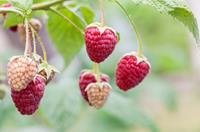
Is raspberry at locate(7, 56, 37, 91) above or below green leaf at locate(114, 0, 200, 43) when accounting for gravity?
below

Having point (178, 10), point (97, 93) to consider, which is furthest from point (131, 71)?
point (178, 10)

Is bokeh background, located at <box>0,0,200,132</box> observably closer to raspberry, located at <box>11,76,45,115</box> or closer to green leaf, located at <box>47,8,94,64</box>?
green leaf, located at <box>47,8,94,64</box>

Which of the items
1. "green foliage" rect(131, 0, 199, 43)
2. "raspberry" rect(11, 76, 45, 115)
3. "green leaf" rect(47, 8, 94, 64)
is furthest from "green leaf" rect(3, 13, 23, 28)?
"green foliage" rect(131, 0, 199, 43)

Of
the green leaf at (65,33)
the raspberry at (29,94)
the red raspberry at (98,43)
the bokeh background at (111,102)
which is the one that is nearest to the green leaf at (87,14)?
the green leaf at (65,33)

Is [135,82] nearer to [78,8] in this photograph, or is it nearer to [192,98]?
[78,8]

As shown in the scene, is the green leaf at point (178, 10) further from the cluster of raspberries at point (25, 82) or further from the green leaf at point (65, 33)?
the green leaf at point (65, 33)

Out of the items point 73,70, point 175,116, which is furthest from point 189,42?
point 73,70

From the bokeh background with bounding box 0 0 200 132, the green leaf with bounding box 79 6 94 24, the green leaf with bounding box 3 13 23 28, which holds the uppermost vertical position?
the green leaf with bounding box 79 6 94 24
